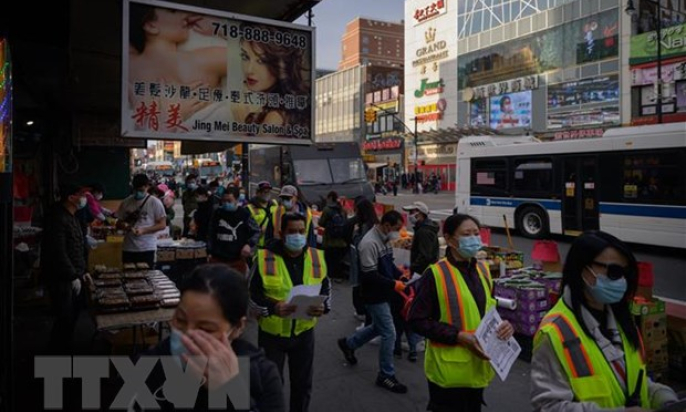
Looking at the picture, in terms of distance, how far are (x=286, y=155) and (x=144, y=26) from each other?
14.4m

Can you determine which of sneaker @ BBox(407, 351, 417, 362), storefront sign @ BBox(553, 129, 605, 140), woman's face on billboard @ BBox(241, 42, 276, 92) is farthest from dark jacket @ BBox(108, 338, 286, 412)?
storefront sign @ BBox(553, 129, 605, 140)

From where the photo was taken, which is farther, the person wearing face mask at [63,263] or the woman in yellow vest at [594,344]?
the person wearing face mask at [63,263]

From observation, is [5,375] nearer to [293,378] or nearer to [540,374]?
[293,378]

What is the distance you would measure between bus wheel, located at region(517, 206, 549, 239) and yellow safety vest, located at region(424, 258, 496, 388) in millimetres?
13502

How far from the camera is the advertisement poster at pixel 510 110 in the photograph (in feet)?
143

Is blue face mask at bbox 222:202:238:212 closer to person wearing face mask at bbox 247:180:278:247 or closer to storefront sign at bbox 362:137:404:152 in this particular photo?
person wearing face mask at bbox 247:180:278:247

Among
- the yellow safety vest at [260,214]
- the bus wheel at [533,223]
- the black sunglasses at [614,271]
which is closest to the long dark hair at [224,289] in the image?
the black sunglasses at [614,271]

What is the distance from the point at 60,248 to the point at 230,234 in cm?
210

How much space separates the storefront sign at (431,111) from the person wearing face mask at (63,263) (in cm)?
5148

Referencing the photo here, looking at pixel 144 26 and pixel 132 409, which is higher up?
pixel 144 26

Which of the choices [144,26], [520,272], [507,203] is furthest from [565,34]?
[144,26]

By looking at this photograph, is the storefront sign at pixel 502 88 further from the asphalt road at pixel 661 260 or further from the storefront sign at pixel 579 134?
the asphalt road at pixel 661 260

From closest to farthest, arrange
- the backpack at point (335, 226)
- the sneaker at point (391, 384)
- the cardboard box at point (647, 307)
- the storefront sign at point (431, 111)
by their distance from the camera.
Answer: the sneaker at point (391, 384), the cardboard box at point (647, 307), the backpack at point (335, 226), the storefront sign at point (431, 111)

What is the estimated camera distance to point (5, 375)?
334cm
